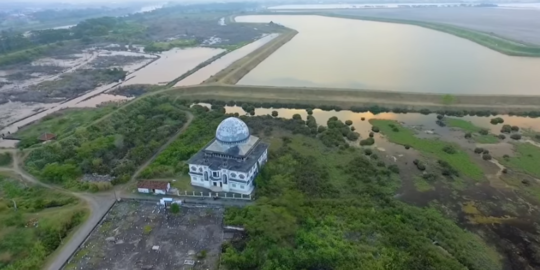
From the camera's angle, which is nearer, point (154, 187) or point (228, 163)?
point (154, 187)

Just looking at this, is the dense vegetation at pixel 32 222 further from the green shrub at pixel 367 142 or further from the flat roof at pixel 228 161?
the green shrub at pixel 367 142

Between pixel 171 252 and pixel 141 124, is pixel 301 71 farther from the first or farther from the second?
pixel 171 252

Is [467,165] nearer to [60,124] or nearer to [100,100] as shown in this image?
[60,124]

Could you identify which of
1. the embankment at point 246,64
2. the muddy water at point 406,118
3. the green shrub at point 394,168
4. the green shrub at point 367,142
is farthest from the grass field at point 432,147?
the embankment at point 246,64

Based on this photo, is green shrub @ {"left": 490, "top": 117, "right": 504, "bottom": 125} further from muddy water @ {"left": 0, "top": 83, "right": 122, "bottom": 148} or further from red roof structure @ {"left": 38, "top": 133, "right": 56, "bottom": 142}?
muddy water @ {"left": 0, "top": 83, "right": 122, "bottom": 148}

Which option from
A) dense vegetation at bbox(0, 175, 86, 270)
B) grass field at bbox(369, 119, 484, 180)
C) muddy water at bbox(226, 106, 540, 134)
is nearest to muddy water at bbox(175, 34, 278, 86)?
muddy water at bbox(226, 106, 540, 134)

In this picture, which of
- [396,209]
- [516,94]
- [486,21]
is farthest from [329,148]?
[486,21]

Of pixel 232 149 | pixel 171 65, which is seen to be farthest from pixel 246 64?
pixel 232 149
